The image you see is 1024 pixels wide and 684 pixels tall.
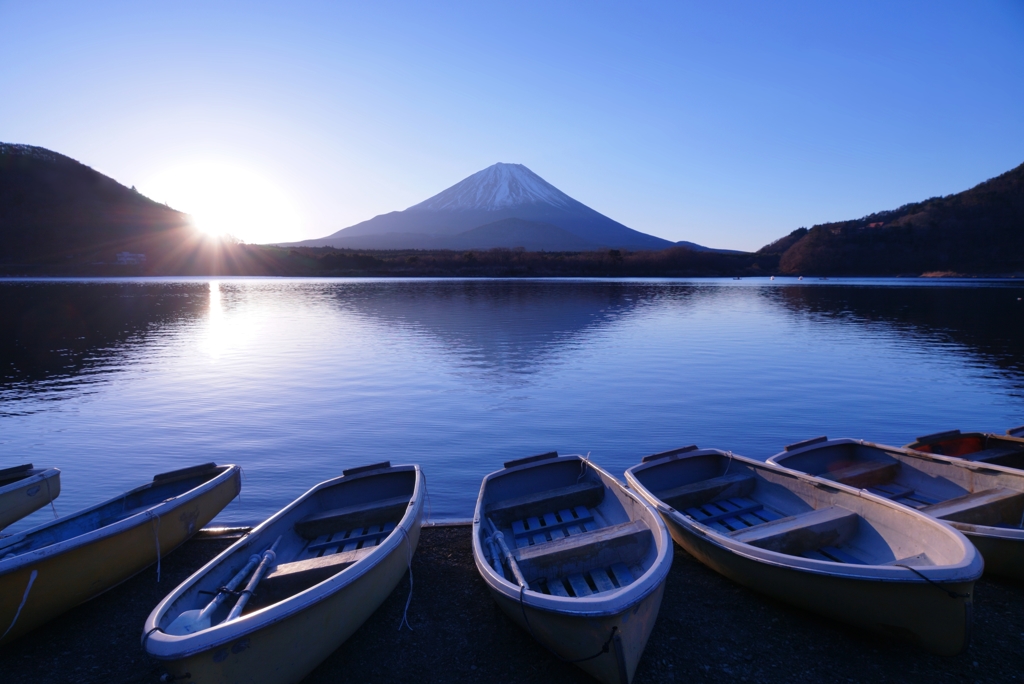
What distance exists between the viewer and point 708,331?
102 ft

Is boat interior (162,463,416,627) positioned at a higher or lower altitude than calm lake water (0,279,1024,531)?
higher

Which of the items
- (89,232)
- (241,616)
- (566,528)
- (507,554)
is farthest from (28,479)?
(89,232)

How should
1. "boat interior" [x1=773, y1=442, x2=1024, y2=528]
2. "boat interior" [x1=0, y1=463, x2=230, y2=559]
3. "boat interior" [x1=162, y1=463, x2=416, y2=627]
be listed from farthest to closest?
"boat interior" [x1=773, y1=442, x2=1024, y2=528] < "boat interior" [x1=0, y1=463, x2=230, y2=559] < "boat interior" [x1=162, y1=463, x2=416, y2=627]

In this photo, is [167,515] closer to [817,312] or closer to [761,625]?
[761,625]

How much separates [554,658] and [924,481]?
552cm

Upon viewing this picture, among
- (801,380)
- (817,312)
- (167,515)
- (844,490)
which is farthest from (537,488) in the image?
(817,312)

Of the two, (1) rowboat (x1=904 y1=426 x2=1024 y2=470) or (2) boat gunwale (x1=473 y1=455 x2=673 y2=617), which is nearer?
(2) boat gunwale (x1=473 y1=455 x2=673 y2=617)

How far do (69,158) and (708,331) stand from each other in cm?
20502

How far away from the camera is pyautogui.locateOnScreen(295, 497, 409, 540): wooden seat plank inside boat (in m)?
6.25

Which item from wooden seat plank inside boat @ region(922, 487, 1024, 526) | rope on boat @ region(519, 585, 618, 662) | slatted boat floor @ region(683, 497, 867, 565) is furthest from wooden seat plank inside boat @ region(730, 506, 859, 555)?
rope on boat @ region(519, 585, 618, 662)

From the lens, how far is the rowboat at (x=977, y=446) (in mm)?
7543

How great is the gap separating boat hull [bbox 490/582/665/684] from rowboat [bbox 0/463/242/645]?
4162 millimetres

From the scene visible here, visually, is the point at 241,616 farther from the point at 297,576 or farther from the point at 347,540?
the point at 347,540

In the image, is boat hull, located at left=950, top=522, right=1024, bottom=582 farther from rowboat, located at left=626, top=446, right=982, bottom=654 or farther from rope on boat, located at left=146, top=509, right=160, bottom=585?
rope on boat, located at left=146, top=509, right=160, bottom=585
